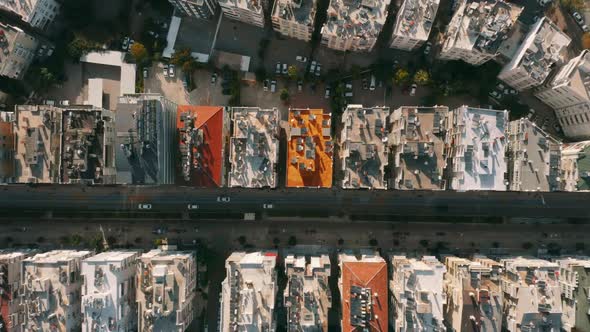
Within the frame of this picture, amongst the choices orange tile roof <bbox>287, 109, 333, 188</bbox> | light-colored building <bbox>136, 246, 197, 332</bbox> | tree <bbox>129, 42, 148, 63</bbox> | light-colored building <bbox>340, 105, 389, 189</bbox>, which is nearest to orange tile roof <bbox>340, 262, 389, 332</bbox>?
light-colored building <bbox>340, 105, 389, 189</bbox>

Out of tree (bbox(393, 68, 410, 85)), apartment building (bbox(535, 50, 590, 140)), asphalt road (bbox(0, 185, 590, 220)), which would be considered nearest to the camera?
apartment building (bbox(535, 50, 590, 140))

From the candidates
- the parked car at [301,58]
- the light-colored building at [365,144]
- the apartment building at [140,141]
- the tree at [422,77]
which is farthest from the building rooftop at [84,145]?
the tree at [422,77]

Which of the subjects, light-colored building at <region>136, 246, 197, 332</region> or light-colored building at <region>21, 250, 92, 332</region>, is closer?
light-colored building at <region>136, 246, 197, 332</region>

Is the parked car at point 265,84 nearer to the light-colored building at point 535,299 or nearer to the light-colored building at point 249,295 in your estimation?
the light-colored building at point 249,295

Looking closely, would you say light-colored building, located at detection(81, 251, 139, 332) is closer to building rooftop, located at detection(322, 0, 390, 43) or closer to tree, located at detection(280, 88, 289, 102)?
tree, located at detection(280, 88, 289, 102)

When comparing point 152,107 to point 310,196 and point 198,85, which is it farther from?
point 310,196

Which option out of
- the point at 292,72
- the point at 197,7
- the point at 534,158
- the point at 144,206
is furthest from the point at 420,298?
the point at 197,7
